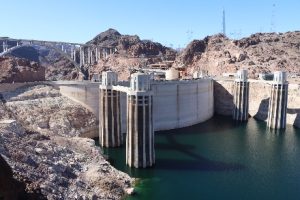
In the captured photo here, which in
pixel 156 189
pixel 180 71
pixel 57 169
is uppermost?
pixel 180 71

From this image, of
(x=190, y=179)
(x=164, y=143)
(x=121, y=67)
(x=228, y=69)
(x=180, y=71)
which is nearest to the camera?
(x=190, y=179)

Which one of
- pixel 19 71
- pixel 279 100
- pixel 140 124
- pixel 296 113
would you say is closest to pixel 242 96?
pixel 279 100

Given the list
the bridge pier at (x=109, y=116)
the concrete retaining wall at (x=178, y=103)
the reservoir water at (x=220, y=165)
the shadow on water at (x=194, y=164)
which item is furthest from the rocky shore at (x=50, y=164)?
the concrete retaining wall at (x=178, y=103)

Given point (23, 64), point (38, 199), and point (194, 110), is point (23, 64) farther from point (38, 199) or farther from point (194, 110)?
point (38, 199)

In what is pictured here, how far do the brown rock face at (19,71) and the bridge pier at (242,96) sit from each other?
36.2 m

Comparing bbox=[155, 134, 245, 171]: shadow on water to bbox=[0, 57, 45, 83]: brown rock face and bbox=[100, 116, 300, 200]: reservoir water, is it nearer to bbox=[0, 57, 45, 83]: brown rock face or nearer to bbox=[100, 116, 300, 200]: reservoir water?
bbox=[100, 116, 300, 200]: reservoir water

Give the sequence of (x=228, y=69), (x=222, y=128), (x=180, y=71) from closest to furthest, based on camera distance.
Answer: (x=222, y=128), (x=180, y=71), (x=228, y=69)

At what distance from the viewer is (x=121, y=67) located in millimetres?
100625

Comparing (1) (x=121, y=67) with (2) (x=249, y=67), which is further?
(1) (x=121, y=67)

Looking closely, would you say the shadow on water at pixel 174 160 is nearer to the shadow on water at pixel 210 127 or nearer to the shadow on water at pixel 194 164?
the shadow on water at pixel 194 164

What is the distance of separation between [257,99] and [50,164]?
51786mm

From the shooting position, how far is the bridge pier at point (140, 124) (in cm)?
4144

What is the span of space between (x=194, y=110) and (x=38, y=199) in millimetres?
48607

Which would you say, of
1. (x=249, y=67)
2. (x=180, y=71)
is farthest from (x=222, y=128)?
(x=249, y=67)
